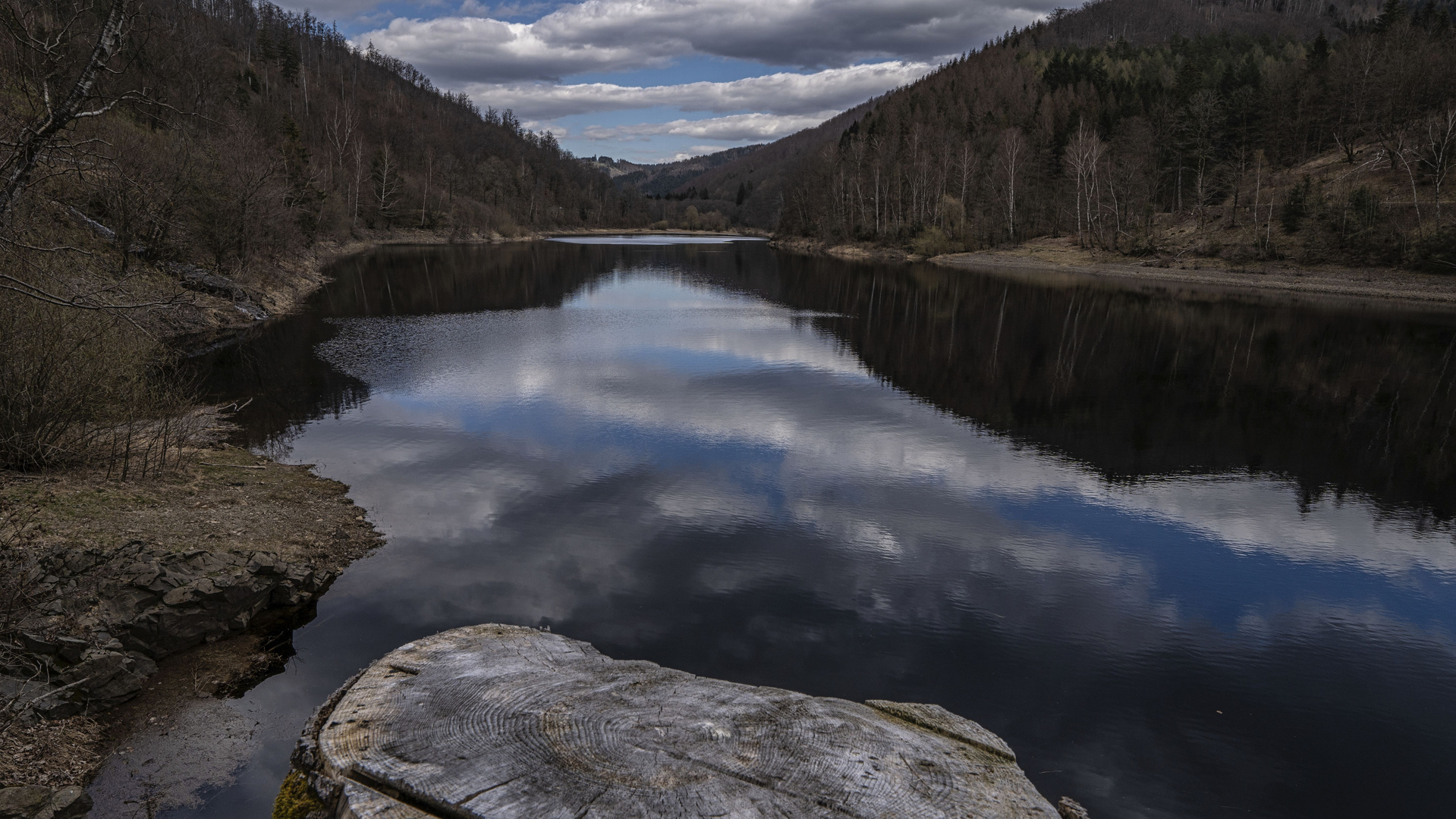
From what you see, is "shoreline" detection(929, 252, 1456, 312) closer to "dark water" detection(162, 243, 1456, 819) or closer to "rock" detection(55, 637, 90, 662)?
"dark water" detection(162, 243, 1456, 819)

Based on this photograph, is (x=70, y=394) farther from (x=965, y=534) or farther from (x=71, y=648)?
(x=965, y=534)

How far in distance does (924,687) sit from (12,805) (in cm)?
789

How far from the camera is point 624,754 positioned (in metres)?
3.65

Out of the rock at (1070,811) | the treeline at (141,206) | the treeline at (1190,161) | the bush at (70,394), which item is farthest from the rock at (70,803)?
the treeline at (1190,161)

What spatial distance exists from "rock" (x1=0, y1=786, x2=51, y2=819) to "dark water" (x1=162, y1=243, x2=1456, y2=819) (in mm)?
1058

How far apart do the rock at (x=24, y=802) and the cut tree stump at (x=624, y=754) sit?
3064 millimetres

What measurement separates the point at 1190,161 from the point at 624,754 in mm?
85103

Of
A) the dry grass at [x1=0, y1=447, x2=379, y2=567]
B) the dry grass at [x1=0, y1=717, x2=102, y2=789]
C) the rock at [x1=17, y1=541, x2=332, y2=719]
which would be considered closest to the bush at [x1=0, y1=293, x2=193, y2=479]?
the dry grass at [x1=0, y1=447, x2=379, y2=567]

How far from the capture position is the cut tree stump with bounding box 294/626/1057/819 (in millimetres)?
3297

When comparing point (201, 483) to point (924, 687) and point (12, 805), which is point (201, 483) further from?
point (924, 687)

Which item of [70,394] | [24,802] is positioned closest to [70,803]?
[24,802]

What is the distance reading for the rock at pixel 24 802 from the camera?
5.19 meters

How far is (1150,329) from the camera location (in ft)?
115

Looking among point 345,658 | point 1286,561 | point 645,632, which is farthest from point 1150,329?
point 345,658
